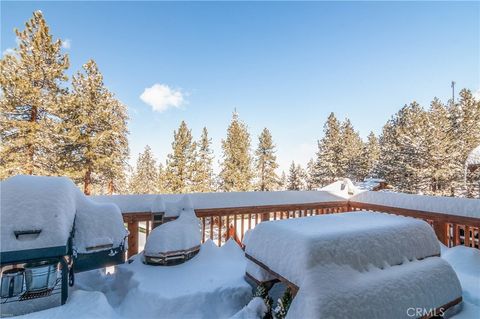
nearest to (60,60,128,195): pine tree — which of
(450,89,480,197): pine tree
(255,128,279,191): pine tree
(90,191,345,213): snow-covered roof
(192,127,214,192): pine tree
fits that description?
(192,127,214,192): pine tree

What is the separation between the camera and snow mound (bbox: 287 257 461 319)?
1593 millimetres

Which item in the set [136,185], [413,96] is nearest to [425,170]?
[413,96]

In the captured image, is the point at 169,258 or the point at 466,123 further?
the point at 466,123

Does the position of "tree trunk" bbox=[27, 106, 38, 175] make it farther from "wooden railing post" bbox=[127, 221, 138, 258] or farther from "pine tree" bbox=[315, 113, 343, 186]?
"pine tree" bbox=[315, 113, 343, 186]

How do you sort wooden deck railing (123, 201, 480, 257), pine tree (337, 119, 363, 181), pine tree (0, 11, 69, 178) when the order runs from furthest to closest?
1. pine tree (337, 119, 363, 181)
2. pine tree (0, 11, 69, 178)
3. wooden deck railing (123, 201, 480, 257)

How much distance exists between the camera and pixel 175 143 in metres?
17.7

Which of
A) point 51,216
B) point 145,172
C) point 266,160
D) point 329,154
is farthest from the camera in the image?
point 145,172

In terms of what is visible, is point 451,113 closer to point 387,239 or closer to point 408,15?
point 408,15

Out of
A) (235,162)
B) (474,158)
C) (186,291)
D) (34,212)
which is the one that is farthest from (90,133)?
(474,158)

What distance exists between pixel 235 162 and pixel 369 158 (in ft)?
56.2

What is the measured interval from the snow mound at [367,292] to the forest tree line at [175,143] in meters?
8.37

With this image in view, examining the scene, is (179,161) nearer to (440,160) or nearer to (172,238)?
(172,238)

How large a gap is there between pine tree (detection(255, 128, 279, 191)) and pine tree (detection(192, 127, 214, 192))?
5271 millimetres

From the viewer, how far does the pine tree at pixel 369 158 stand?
26.0m
